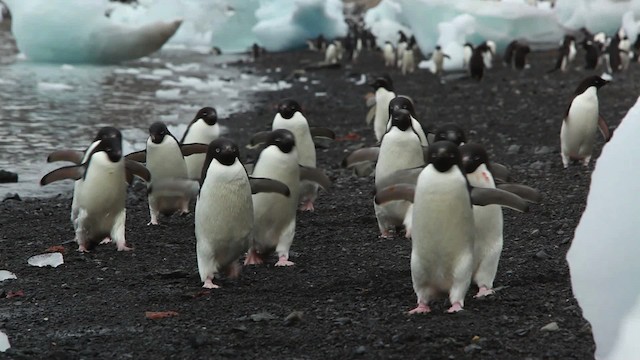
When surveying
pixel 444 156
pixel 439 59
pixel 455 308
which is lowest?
pixel 439 59

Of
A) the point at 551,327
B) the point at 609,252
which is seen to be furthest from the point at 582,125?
the point at 609,252

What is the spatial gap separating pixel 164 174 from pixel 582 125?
3.08m

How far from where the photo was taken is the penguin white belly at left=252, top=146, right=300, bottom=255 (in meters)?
4.74

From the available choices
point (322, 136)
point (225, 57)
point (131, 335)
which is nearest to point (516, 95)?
point (322, 136)

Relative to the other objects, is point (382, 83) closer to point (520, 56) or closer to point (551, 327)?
point (551, 327)

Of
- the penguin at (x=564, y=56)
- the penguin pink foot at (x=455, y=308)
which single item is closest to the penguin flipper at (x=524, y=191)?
the penguin pink foot at (x=455, y=308)

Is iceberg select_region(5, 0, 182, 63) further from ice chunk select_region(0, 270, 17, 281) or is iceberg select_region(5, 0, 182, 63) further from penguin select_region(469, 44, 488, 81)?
ice chunk select_region(0, 270, 17, 281)

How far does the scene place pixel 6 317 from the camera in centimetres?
393

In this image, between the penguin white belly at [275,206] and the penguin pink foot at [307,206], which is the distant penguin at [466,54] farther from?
the penguin white belly at [275,206]

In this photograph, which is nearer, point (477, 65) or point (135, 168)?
point (135, 168)

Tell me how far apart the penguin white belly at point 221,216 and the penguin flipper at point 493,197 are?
43.2 inches

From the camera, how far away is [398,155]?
17.0 ft

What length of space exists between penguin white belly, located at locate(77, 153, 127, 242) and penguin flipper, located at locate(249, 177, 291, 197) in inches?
35.8

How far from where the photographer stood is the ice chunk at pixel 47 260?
190 inches
